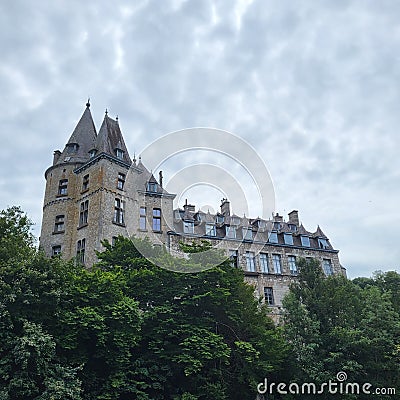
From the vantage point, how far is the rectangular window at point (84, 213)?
95.8 ft

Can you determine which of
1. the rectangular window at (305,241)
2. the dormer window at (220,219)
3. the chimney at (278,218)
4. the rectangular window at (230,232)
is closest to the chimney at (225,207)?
the dormer window at (220,219)

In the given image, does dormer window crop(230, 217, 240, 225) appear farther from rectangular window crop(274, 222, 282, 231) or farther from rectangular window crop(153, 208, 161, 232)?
rectangular window crop(153, 208, 161, 232)

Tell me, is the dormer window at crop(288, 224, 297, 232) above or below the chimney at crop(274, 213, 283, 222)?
below

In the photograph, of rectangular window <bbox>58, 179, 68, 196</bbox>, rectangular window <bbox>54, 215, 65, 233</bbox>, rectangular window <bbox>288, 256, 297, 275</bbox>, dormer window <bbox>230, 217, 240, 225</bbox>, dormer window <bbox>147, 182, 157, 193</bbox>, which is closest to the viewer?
rectangular window <bbox>54, 215, 65, 233</bbox>

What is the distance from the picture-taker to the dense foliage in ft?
51.5

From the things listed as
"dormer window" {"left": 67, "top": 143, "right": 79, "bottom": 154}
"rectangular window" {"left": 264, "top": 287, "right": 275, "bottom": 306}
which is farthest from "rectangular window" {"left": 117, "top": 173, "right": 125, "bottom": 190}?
"rectangular window" {"left": 264, "top": 287, "right": 275, "bottom": 306}

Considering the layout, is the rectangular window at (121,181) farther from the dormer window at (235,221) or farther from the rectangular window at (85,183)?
the dormer window at (235,221)

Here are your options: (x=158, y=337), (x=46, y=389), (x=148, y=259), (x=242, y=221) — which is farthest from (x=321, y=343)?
(x=242, y=221)

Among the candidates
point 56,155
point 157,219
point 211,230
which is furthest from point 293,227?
point 56,155

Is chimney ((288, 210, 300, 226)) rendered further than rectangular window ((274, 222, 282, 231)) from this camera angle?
Yes

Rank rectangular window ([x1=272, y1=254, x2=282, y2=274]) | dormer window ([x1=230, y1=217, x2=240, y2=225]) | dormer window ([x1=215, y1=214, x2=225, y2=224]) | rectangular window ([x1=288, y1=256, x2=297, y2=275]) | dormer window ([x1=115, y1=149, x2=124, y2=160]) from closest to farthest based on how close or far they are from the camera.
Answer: dormer window ([x1=115, y1=149, x2=124, y2=160]) → rectangular window ([x1=272, y1=254, x2=282, y2=274]) → rectangular window ([x1=288, y1=256, x2=297, y2=275]) → dormer window ([x1=215, y1=214, x2=225, y2=224]) → dormer window ([x1=230, y1=217, x2=240, y2=225])

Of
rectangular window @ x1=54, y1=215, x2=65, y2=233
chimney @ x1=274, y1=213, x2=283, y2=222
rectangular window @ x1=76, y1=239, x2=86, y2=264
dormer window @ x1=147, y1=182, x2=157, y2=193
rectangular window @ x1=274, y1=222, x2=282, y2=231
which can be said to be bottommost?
rectangular window @ x1=76, y1=239, x2=86, y2=264

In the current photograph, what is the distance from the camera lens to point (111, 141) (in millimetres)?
32000

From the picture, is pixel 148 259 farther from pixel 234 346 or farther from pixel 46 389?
pixel 46 389
